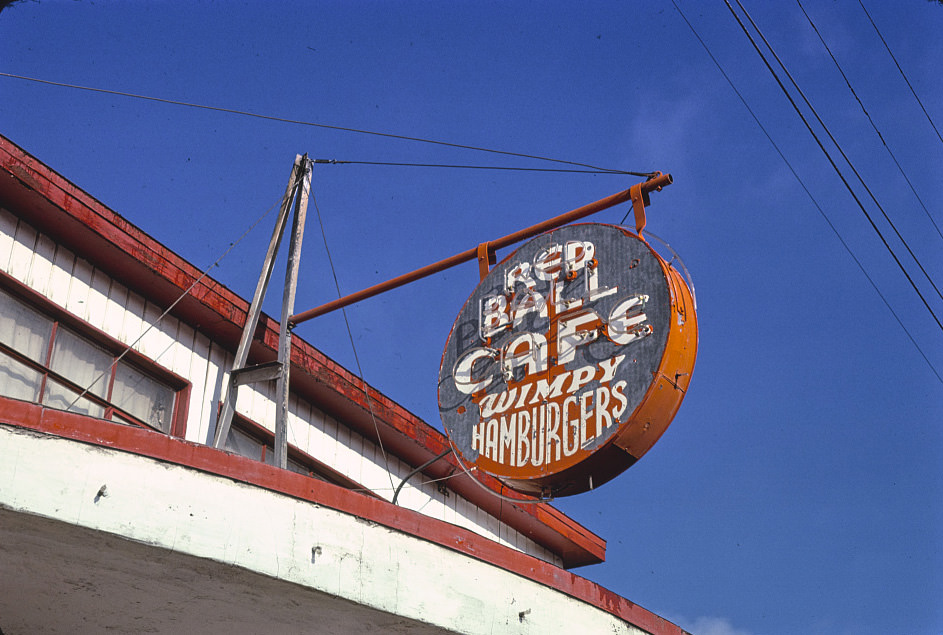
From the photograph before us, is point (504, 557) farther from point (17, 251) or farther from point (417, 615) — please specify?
point (17, 251)

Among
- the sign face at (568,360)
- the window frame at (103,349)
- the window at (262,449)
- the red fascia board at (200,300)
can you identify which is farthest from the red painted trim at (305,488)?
the window at (262,449)

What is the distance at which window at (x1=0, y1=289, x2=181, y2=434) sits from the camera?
1002cm

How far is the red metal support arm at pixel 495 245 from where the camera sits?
32.4ft

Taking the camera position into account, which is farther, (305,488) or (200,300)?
(200,300)

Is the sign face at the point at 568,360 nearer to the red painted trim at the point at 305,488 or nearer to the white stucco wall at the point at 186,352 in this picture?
the red painted trim at the point at 305,488

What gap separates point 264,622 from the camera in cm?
709

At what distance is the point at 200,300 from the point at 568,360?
436 centimetres

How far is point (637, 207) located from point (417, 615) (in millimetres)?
4149

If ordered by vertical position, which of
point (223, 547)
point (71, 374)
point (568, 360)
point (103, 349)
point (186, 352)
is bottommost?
point (223, 547)

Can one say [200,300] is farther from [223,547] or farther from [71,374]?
[223,547]

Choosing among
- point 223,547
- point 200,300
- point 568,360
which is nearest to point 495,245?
point 568,360

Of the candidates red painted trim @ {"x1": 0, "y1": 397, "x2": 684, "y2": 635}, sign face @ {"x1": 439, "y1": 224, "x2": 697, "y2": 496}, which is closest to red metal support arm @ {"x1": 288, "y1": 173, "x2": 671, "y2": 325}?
sign face @ {"x1": 439, "y1": 224, "x2": 697, "y2": 496}

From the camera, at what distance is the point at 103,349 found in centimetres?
1087

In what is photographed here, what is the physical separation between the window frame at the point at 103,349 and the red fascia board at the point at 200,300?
69cm
